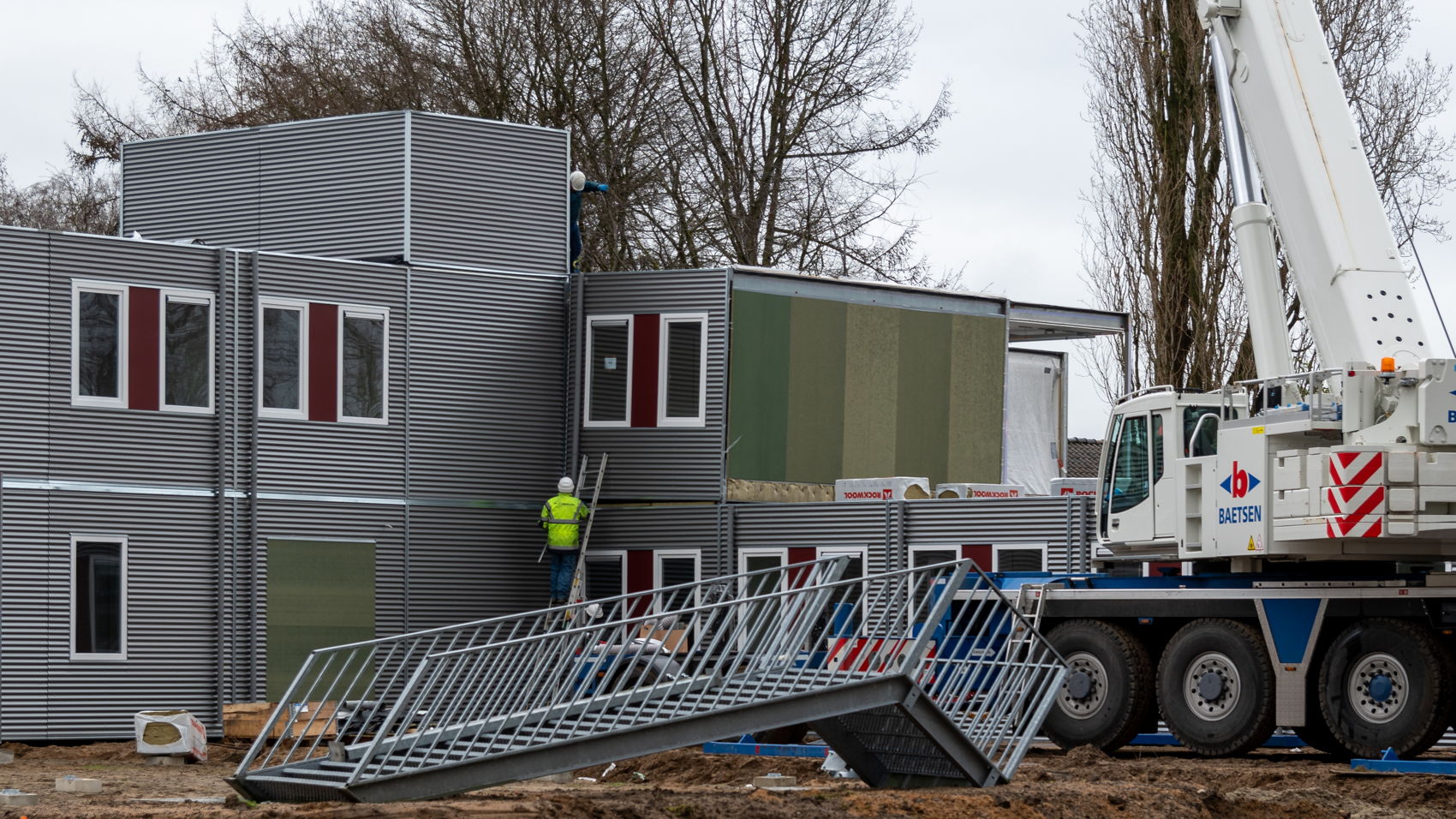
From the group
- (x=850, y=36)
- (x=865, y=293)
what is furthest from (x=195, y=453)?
(x=850, y=36)

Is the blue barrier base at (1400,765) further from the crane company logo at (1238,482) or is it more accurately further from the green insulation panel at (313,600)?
the green insulation panel at (313,600)

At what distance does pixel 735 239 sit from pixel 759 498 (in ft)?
41.1

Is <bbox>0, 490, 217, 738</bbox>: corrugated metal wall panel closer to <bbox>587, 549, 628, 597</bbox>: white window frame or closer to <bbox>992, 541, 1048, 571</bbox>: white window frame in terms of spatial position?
<bbox>587, 549, 628, 597</bbox>: white window frame

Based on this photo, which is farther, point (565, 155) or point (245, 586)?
point (565, 155)

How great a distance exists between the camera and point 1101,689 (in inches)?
774

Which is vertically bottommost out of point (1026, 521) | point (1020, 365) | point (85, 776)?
point (85, 776)

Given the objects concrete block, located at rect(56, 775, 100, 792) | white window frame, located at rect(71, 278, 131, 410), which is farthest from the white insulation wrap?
concrete block, located at rect(56, 775, 100, 792)

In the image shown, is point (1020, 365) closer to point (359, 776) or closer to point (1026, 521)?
point (1026, 521)

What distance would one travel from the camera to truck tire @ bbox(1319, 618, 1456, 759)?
55.8 ft

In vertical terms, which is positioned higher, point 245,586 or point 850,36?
point 850,36

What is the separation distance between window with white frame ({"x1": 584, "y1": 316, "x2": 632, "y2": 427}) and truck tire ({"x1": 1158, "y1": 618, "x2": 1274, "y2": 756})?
8897 millimetres

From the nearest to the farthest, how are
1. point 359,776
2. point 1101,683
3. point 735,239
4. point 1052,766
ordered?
point 359,776 < point 1052,766 < point 1101,683 < point 735,239

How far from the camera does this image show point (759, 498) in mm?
25984

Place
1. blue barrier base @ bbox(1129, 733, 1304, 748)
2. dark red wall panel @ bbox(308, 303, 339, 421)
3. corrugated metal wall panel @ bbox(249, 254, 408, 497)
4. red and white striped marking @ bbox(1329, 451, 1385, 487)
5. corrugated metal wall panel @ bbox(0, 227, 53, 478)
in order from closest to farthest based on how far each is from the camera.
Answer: red and white striped marking @ bbox(1329, 451, 1385, 487)
blue barrier base @ bbox(1129, 733, 1304, 748)
corrugated metal wall panel @ bbox(0, 227, 53, 478)
corrugated metal wall panel @ bbox(249, 254, 408, 497)
dark red wall panel @ bbox(308, 303, 339, 421)
